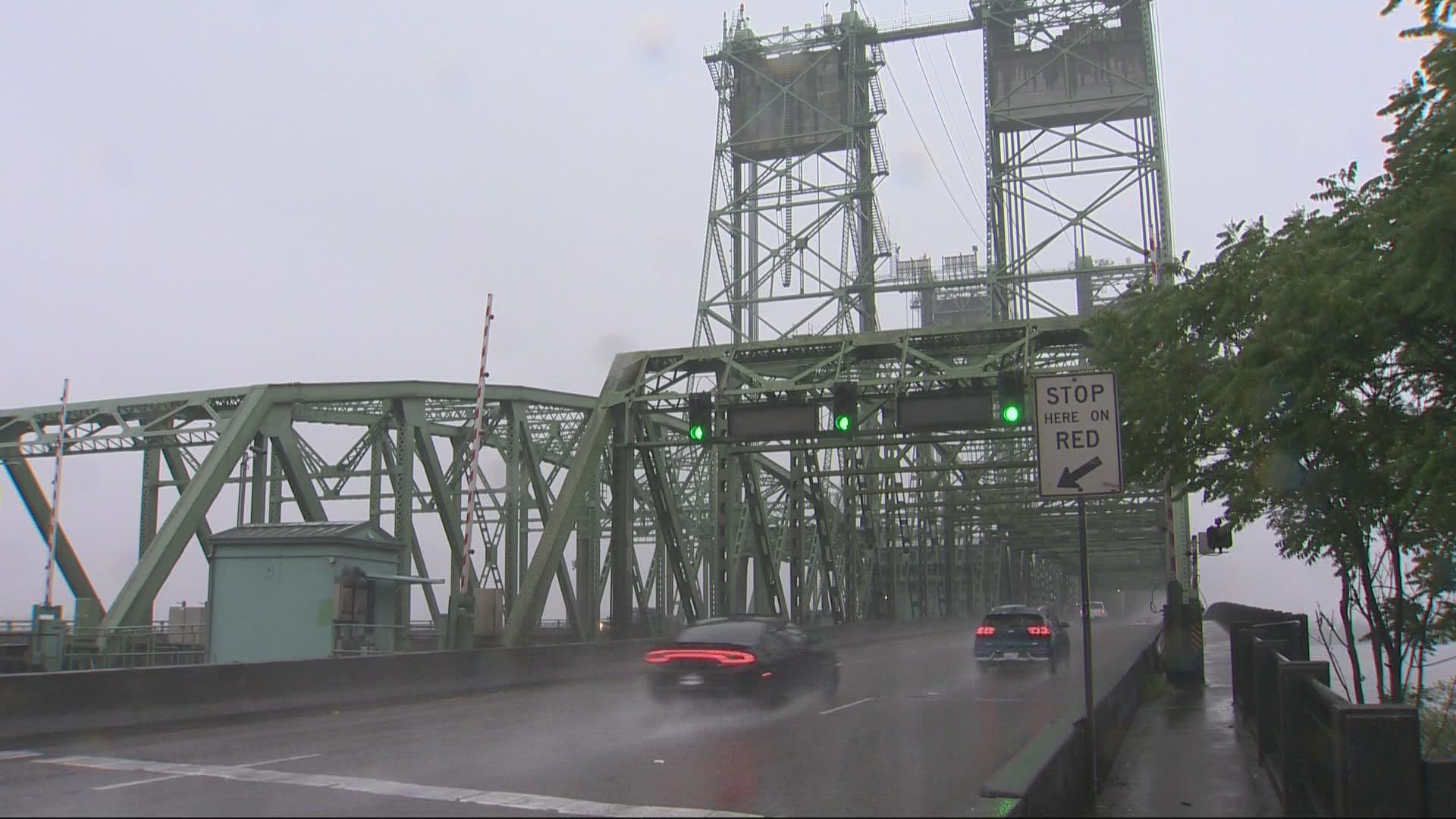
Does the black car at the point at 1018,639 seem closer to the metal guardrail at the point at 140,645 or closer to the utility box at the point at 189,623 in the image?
the metal guardrail at the point at 140,645

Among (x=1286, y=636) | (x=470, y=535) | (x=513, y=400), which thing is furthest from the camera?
(x=513, y=400)

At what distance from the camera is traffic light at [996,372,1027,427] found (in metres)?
25.0

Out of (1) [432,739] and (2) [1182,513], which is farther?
(2) [1182,513]

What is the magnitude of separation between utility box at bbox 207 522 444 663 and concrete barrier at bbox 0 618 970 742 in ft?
8.09

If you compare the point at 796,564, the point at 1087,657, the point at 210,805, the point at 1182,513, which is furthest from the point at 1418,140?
the point at 796,564

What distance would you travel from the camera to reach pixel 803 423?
96.1 feet

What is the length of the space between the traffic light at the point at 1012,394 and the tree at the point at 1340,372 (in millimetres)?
4821

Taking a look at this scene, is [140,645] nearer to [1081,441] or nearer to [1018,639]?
[1018,639]

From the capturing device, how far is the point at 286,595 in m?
23.6

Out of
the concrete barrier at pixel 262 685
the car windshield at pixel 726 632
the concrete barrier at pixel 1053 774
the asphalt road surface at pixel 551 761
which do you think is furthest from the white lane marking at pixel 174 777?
the car windshield at pixel 726 632

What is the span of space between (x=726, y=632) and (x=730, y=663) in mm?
928

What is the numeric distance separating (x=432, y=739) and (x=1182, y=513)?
28016mm

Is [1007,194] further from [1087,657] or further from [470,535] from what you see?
[1087,657]

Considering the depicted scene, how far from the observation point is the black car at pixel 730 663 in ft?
62.5
